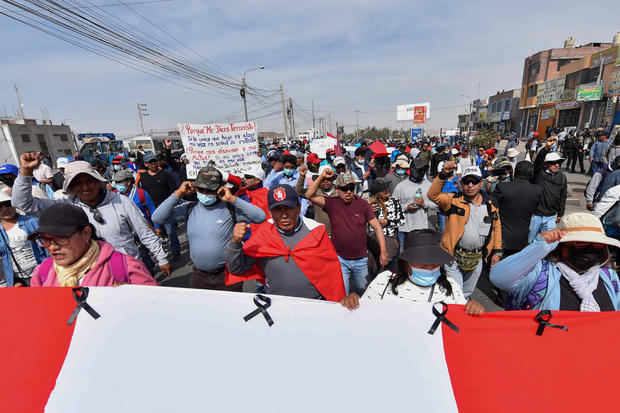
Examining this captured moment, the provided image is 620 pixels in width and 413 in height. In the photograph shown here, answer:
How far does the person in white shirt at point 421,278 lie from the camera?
6.34 feet

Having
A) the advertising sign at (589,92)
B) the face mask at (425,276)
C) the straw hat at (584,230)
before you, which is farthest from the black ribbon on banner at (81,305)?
the advertising sign at (589,92)

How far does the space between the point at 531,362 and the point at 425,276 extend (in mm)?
692

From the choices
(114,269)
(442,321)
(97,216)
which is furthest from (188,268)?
(442,321)

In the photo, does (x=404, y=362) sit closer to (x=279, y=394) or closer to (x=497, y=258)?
(x=279, y=394)

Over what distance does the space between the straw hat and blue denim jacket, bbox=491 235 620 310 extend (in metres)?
0.13

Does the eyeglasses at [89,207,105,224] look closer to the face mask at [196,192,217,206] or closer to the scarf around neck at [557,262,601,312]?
the face mask at [196,192,217,206]

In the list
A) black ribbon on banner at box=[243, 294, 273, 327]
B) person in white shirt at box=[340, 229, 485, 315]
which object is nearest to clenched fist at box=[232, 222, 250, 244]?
black ribbon on banner at box=[243, 294, 273, 327]

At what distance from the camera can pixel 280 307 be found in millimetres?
1769

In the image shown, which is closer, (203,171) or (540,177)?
(203,171)

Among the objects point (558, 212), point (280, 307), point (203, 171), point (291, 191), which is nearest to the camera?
point (280, 307)

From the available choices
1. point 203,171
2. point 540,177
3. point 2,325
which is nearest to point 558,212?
A: point 540,177

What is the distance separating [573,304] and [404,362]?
1161mm

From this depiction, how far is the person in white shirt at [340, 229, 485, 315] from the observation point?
1.93m

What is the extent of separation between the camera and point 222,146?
4.70m
